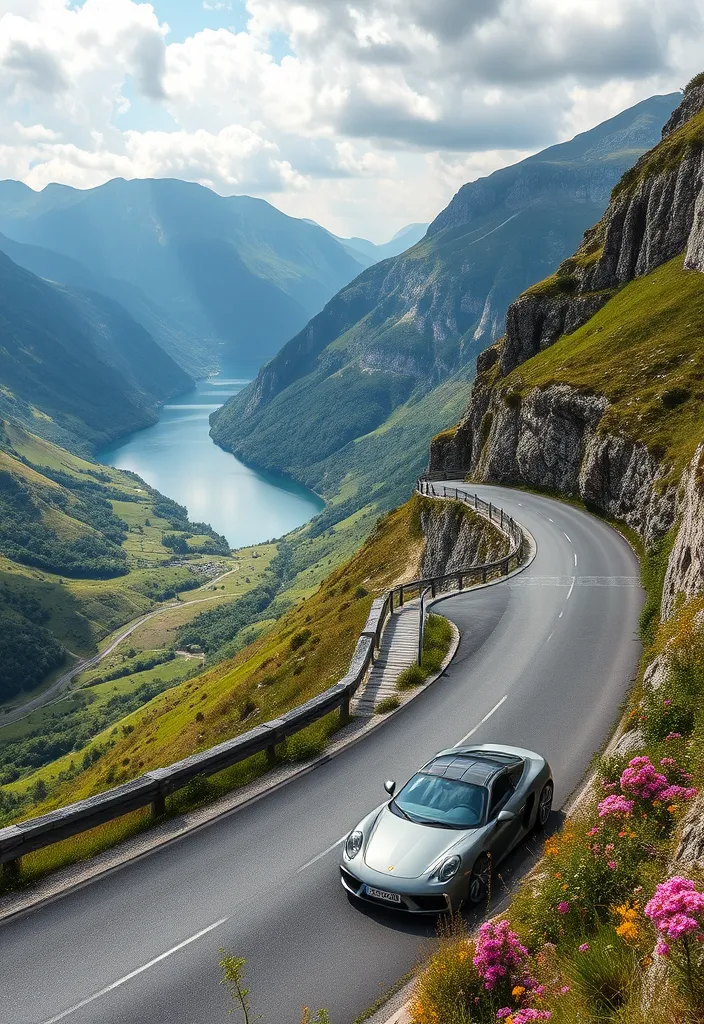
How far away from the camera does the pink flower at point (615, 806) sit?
9984 mm

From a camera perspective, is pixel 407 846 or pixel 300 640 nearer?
pixel 407 846

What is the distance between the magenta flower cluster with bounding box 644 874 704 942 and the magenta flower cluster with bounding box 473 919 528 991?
2233 millimetres

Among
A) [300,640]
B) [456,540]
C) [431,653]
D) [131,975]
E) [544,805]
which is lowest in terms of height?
[300,640]

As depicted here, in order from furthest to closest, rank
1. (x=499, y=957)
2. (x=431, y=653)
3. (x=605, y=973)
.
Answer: (x=431, y=653)
(x=499, y=957)
(x=605, y=973)

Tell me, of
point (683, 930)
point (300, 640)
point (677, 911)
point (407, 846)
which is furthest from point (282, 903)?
point (300, 640)

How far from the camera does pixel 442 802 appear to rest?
12344mm

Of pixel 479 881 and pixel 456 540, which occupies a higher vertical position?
pixel 456 540

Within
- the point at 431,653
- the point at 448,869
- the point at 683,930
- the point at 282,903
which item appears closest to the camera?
the point at 683,930

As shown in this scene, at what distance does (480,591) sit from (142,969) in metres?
23.9

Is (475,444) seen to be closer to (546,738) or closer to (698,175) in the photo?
(698,175)

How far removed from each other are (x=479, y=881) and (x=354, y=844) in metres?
2.07

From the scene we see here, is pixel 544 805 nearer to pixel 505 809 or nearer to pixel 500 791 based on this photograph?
pixel 500 791

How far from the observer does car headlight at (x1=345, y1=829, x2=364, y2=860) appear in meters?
12.0

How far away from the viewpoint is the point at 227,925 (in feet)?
37.7
